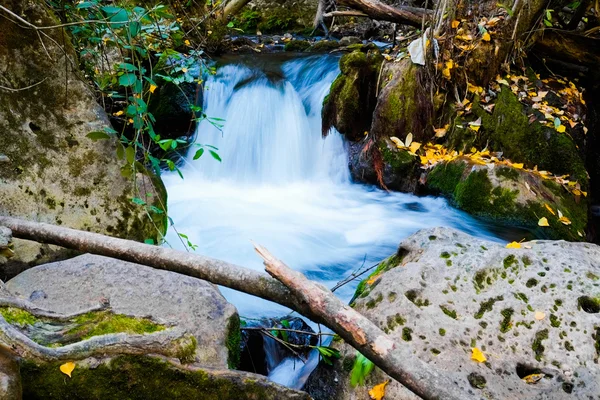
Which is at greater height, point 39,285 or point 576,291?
point 576,291

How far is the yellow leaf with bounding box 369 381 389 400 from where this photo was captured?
2156 millimetres

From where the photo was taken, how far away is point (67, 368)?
5.69 feet

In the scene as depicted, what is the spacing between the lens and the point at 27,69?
120 inches

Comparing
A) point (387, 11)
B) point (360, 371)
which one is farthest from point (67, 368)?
point (387, 11)

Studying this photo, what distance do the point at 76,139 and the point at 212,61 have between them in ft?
18.9

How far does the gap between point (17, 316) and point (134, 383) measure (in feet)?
1.79

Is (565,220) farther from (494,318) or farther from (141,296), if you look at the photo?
(141,296)

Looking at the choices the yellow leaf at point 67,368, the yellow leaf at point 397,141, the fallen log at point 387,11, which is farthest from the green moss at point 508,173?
the yellow leaf at point 67,368

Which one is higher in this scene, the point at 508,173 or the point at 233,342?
the point at 508,173

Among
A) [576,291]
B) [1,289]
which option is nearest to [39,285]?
[1,289]

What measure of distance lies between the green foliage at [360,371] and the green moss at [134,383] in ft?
1.77

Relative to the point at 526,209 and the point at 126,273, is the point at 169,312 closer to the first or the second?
the point at 126,273

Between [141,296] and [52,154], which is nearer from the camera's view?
[141,296]

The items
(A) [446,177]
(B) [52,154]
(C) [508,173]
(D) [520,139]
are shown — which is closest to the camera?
(B) [52,154]
